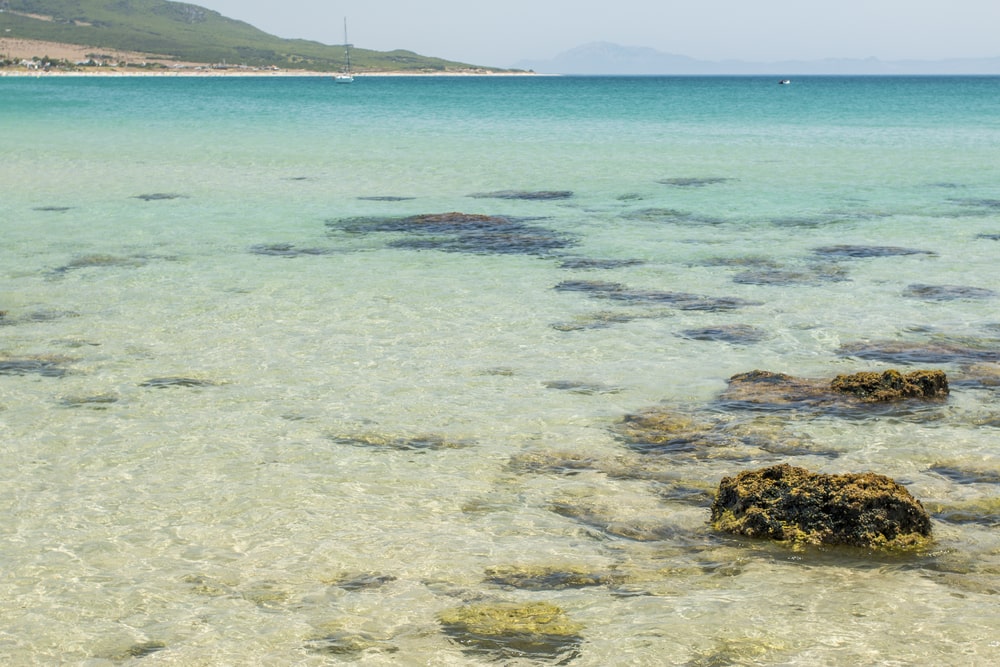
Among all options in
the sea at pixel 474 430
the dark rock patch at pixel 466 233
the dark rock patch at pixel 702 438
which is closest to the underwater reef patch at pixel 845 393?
the sea at pixel 474 430

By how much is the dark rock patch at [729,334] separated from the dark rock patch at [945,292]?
3235 mm

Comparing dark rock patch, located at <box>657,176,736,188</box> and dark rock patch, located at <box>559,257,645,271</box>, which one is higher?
dark rock patch, located at <box>657,176,736,188</box>

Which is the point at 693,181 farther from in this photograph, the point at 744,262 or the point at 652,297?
the point at 652,297

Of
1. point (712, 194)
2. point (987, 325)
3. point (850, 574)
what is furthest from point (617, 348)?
point (712, 194)

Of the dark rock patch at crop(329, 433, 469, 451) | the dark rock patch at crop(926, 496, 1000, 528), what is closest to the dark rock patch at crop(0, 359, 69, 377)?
the dark rock patch at crop(329, 433, 469, 451)

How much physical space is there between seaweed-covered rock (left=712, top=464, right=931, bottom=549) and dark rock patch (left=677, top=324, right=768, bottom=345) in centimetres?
535

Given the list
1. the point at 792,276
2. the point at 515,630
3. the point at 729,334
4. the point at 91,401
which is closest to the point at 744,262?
the point at 792,276

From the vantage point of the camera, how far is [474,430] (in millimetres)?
9602

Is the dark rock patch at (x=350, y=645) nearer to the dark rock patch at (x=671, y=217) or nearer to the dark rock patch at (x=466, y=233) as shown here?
the dark rock patch at (x=466, y=233)

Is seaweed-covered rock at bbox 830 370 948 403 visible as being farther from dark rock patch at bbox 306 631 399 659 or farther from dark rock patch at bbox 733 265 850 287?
dark rock patch at bbox 306 631 399 659

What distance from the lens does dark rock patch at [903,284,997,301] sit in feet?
48.8

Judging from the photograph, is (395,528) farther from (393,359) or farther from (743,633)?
(393,359)

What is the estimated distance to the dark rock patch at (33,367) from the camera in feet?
36.8

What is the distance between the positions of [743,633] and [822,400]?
184 inches
